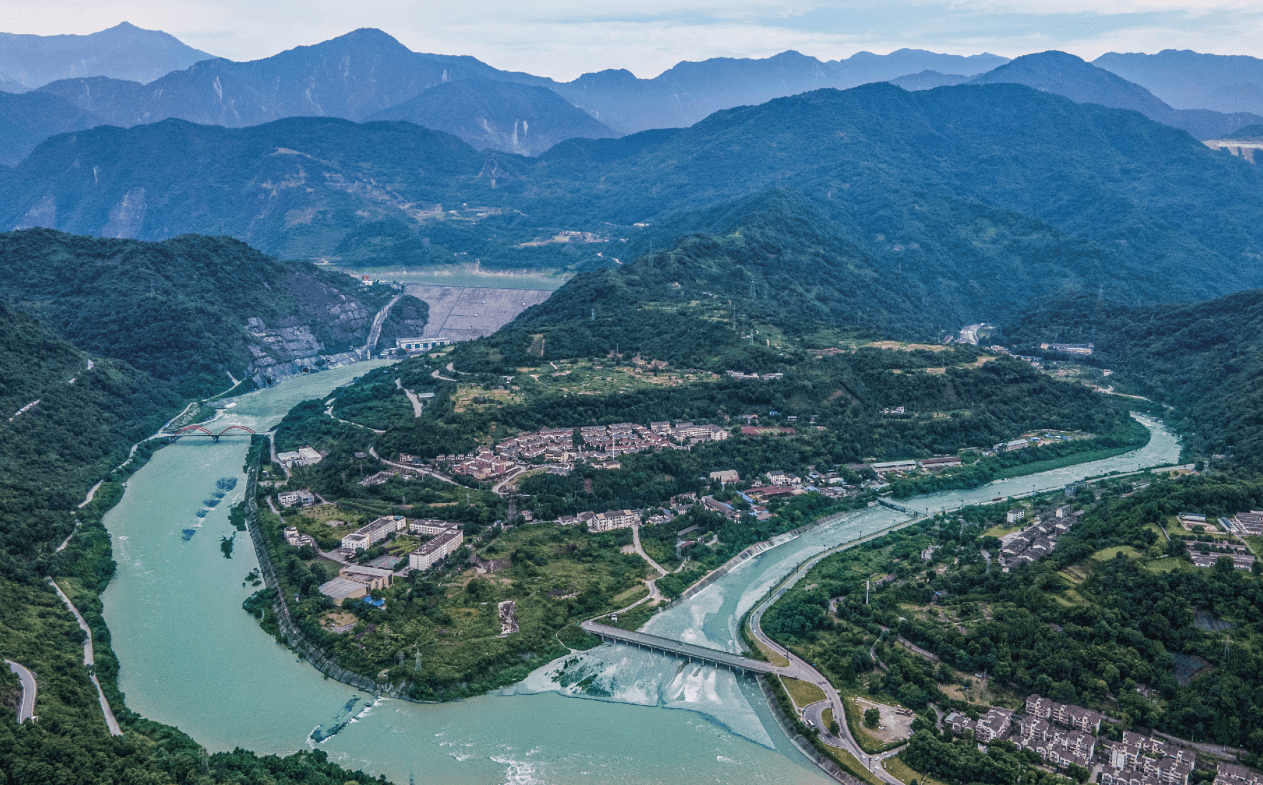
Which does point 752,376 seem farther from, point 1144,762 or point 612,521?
point 1144,762

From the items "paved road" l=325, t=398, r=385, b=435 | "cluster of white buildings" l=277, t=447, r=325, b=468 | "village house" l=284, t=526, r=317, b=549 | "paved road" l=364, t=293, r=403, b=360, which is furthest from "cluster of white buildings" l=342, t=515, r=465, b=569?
"paved road" l=364, t=293, r=403, b=360

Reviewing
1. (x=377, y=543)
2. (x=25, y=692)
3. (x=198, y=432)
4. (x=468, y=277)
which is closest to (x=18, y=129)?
(x=468, y=277)

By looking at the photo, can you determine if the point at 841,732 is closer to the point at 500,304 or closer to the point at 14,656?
the point at 14,656

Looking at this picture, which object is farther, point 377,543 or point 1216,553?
point 377,543

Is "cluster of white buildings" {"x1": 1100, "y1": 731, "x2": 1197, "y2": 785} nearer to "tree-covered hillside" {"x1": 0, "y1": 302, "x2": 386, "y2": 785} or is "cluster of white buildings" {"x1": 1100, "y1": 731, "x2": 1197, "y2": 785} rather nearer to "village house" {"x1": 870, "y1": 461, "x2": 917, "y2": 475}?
"tree-covered hillside" {"x1": 0, "y1": 302, "x2": 386, "y2": 785}

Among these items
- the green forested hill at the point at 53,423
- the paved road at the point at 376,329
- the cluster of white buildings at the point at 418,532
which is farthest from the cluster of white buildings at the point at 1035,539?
the paved road at the point at 376,329

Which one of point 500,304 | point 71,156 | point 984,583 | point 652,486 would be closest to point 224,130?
point 71,156

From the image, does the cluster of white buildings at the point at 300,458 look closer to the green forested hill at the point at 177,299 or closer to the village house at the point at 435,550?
the village house at the point at 435,550
